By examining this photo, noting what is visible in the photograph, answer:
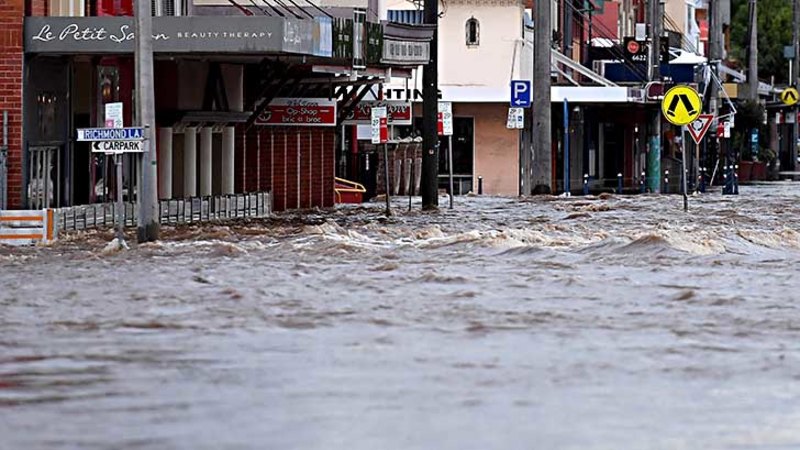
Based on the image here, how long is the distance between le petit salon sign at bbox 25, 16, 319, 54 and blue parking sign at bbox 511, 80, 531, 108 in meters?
18.3

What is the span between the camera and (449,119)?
4803 centimetres

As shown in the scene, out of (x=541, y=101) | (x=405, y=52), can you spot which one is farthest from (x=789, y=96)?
(x=405, y=52)

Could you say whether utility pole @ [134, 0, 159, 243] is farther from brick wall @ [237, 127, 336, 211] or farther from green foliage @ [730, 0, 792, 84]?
green foliage @ [730, 0, 792, 84]

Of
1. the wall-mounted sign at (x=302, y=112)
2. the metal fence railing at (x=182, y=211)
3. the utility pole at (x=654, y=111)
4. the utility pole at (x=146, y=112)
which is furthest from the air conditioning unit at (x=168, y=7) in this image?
the utility pole at (x=654, y=111)

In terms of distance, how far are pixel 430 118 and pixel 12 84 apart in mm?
14012

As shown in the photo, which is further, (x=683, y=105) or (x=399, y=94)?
(x=399, y=94)

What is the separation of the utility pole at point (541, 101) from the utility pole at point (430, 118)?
630cm

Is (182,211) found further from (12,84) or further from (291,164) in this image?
(291,164)

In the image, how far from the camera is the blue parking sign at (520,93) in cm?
5247

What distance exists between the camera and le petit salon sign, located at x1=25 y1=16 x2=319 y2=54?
3434cm

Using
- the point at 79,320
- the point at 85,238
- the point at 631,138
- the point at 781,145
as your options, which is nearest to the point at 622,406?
the point at 79,320

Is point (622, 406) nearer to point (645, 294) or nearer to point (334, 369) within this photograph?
point (334, 369)

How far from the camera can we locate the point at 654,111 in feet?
238

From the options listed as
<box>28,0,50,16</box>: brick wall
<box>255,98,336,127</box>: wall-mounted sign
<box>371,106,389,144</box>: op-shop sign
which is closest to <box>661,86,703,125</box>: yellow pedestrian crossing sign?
<box>371,106,389,144</box>: op-shop sign
